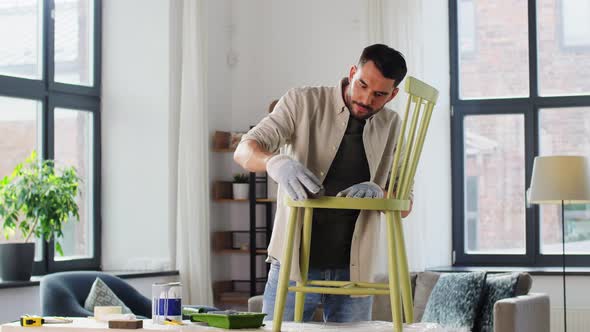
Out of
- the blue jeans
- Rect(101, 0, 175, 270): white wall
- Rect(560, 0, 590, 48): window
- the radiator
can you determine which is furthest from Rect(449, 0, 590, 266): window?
the blue jeans

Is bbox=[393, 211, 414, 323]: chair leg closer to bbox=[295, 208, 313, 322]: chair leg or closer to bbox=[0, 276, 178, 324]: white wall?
bbox=[295, 208, 313, 322]: chair leg

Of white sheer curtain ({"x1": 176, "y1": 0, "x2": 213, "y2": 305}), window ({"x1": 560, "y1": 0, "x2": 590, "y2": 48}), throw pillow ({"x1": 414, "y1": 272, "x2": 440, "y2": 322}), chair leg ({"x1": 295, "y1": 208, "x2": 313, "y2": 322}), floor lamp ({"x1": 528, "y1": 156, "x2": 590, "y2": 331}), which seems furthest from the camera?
window ({"x1": 560, "y1": 0, "x2": 590, "y2": 48})

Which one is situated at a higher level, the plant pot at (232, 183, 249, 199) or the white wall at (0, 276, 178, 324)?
the plant pot at (232, 183, 249, 199)

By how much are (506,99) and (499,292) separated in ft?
7.18

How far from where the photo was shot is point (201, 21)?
22.6ft

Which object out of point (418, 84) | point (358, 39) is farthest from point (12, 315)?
point (418, 84)

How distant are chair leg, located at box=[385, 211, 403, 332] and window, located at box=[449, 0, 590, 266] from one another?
5.07 m

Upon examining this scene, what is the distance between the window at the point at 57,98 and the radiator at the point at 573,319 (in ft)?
10.8

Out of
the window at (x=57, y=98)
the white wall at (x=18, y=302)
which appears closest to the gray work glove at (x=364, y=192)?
the white wall at (x=18, y=302)

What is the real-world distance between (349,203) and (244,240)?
5.21 metres

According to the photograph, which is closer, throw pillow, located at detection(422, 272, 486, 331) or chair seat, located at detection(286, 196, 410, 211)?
chair seat, located at detection(286, 196, 410, 211)

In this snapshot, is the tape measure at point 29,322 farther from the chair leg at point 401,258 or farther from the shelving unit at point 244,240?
the shelving unit at point 244,240

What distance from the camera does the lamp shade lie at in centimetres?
604

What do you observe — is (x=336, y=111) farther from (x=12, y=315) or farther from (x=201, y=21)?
(x=201, y=21)
